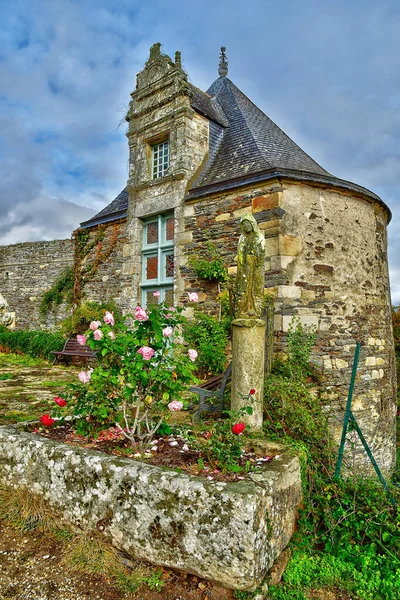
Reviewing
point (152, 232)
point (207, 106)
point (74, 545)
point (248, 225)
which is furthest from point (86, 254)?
point (74, 545)

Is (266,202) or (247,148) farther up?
(247,148)

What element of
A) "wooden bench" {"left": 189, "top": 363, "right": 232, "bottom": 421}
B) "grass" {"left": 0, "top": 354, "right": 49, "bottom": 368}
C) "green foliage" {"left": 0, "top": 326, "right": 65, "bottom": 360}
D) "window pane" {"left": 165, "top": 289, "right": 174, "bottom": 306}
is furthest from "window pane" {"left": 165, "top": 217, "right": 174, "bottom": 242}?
"wooden bench" {"left": 189, "top": 363, "right": 232, "bottom": 421}

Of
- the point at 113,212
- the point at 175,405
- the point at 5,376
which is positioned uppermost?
the point at 113,212

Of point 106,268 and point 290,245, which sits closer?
point 290,245

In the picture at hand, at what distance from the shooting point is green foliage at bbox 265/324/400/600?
2.21 metres

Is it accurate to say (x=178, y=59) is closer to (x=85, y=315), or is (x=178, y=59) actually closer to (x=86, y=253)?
(x=86, y=253)

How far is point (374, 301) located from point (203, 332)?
3.39 meters

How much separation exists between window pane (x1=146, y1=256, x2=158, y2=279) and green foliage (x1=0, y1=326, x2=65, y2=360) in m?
3.49

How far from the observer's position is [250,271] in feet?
12.6

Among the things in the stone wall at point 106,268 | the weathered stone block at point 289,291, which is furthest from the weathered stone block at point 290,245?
the stone wall at point 106,268

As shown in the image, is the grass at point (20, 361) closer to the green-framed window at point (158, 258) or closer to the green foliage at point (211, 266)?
the green-framed window at point (158, 258)

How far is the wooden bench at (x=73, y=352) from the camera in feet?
30.8

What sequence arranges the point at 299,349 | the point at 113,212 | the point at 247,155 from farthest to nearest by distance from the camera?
1. the point at 113,212
2. the point at 247,155
3. the point at 299,349

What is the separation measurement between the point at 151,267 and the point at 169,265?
0.54 metres
